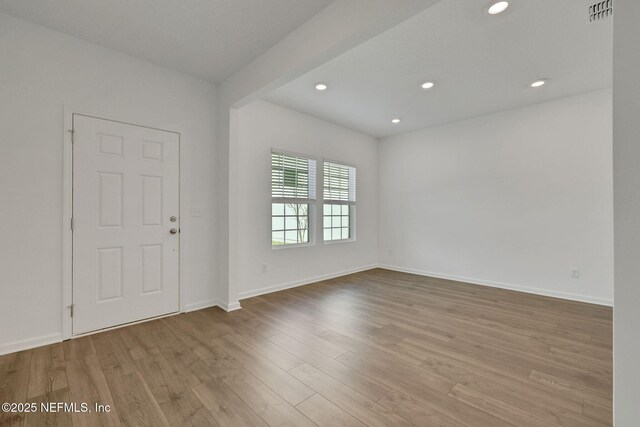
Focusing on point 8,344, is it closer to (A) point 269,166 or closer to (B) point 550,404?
(A) point 269,166

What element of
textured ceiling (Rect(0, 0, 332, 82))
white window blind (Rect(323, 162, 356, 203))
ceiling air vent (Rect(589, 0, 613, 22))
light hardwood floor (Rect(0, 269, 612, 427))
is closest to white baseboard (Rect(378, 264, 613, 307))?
light hardwood floor (Rect(0, 269, 612, 427))

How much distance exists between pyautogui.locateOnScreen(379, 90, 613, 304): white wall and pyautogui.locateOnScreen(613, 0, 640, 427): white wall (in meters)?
3.61

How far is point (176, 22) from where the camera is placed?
92.4 inches

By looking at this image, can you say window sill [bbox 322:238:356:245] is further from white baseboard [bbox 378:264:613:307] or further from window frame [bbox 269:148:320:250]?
white baseboard [bbox 378:264:613:307]

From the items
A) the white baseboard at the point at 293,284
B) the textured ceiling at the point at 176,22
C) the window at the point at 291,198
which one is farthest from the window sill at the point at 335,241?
the textured ceiling at the point at 176,22

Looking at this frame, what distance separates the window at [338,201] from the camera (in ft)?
16.4

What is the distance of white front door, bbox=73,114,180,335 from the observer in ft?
8.41

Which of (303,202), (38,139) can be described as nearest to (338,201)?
(303,202)

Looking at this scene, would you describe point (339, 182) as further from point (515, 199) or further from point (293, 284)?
point (515, 199)

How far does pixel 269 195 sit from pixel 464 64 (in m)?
2.98

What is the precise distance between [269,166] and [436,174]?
A: 10.5ft

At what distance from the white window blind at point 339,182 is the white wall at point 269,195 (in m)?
0.14

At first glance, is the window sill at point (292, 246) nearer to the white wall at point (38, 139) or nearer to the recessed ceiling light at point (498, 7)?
the white wall at point (38, 139)

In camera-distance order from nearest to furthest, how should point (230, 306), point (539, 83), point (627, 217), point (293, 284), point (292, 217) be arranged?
point (627, 217), point (230, 306), point (539, 83), point (293, 284), point (292, 217)
